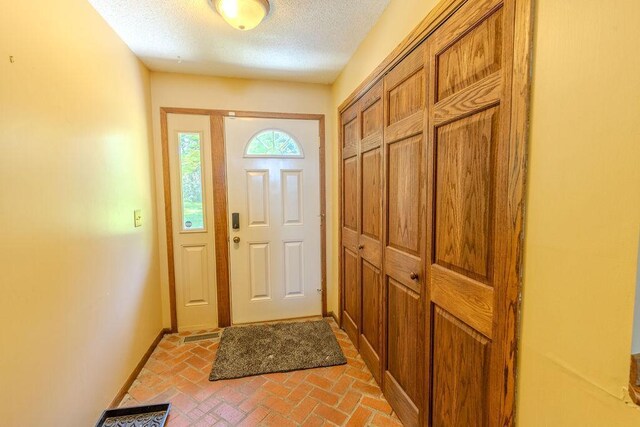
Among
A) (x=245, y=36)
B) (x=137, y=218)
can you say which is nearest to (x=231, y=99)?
(x=245, y=36)

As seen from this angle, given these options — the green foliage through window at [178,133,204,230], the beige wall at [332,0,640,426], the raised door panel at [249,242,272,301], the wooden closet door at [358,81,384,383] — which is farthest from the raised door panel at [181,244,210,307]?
the beige wall at [332,0,640,426]

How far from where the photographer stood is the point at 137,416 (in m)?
1.67

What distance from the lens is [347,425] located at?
1592 mm

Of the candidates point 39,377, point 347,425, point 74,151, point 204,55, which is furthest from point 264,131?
Answer: point 347,425

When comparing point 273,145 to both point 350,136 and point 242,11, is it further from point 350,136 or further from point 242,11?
point 242,11

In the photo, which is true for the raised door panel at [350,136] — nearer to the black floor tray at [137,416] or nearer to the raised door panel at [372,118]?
the raised door panel at [372,118]

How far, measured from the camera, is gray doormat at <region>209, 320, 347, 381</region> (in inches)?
82.7

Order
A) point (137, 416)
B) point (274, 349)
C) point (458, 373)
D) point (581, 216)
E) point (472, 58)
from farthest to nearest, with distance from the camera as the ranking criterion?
point (274, 349) → point (137, 416) → point (458, 373) → point (472, 58) → point (581, 216)

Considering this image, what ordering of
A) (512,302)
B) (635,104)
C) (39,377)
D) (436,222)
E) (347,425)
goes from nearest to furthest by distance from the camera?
(635,104), (512,302), (39,377), (436,222), (347,425)

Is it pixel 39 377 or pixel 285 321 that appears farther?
pixel 285 321

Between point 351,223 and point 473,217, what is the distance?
1.34m

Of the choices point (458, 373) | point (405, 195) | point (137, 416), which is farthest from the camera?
point (137, 416)

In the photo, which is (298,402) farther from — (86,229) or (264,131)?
(264,131)

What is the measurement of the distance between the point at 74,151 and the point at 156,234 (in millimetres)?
1228
